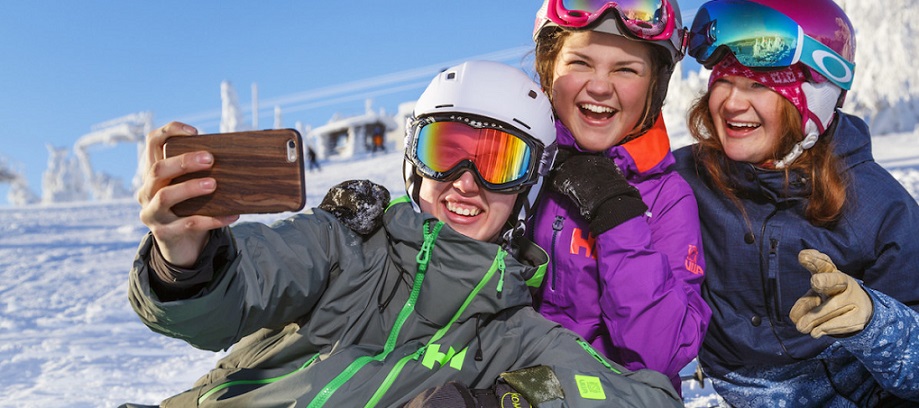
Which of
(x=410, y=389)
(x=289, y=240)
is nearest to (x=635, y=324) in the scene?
(x=410, y=389)

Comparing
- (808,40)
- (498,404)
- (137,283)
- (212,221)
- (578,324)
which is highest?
(808,40)

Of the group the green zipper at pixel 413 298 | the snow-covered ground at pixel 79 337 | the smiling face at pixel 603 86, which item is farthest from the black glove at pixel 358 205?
the snow-covered ground at pixel 79 337

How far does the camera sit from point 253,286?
1.91m

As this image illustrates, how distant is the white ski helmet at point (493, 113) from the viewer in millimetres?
2463

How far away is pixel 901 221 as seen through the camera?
8.12ft

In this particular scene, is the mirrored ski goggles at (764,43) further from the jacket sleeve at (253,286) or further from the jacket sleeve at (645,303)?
the jacket sleeve at (253,286)

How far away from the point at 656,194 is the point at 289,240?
145 centimetres

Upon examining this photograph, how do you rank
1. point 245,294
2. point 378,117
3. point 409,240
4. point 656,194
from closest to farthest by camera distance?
point 245,294, point 409,240, point 656,194, point 378,117

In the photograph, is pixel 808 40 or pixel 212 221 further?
pixel 808 40

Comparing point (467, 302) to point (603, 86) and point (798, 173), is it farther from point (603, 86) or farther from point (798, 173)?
point (798, 173)

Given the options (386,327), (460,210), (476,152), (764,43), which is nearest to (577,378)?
(386,327)

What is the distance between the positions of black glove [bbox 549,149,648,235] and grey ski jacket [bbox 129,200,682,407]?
11.4 inches

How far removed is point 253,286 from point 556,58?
1652 millimetres

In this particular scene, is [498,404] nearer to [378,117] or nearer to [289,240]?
[289,240]
